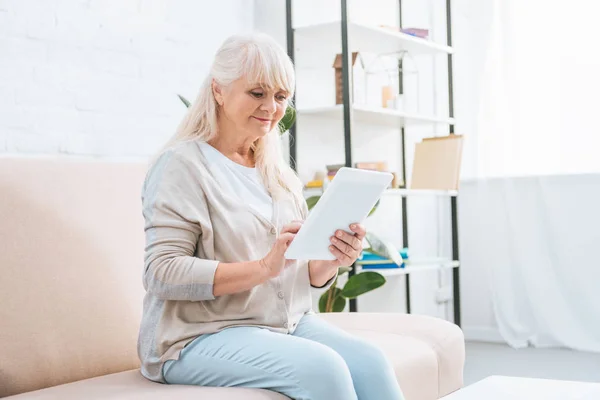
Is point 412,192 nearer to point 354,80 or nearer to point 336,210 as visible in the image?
point 354,80

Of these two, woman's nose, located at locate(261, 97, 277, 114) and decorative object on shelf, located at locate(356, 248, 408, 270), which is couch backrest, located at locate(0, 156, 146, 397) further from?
decorative object on shelf, located at locate(356, 248, 408, 270)

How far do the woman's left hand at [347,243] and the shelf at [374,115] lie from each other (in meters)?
1.54

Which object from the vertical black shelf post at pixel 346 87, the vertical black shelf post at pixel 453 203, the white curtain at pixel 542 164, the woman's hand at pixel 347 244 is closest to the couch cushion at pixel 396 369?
the woman's hand at pixel 347 244

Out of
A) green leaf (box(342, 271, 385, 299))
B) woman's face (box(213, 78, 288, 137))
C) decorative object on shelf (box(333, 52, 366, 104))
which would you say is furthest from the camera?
decorative object on shelf (box(333, 52, 366, 104))

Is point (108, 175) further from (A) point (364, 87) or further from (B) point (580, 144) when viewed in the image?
(B) point (580, 144)

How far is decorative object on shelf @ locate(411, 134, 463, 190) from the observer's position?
3.57 meters

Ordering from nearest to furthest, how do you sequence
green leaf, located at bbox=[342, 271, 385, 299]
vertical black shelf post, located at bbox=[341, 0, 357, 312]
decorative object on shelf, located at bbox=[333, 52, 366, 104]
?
green leaf, located at bbox=[342, 271, 385, 299]
vertical black shelf post, located at bbox=[341, 0, 357, 312]
decorative object on shelf, located at bbox=[333, 52, 366, 104]

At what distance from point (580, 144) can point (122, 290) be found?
2.69 m

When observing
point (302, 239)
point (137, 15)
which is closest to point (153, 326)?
point (302, 239)

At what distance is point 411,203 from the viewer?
4137 mm

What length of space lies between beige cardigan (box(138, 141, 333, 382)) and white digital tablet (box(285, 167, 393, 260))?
0.50ft

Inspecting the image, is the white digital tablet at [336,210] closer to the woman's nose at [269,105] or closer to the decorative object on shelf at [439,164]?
the woman's nose at [269,105]

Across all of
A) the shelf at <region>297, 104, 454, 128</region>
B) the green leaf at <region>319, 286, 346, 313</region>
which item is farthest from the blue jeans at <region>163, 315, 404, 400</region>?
the shelf at <region>297, 104, 454, 128</region>

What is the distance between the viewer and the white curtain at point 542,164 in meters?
3.85
